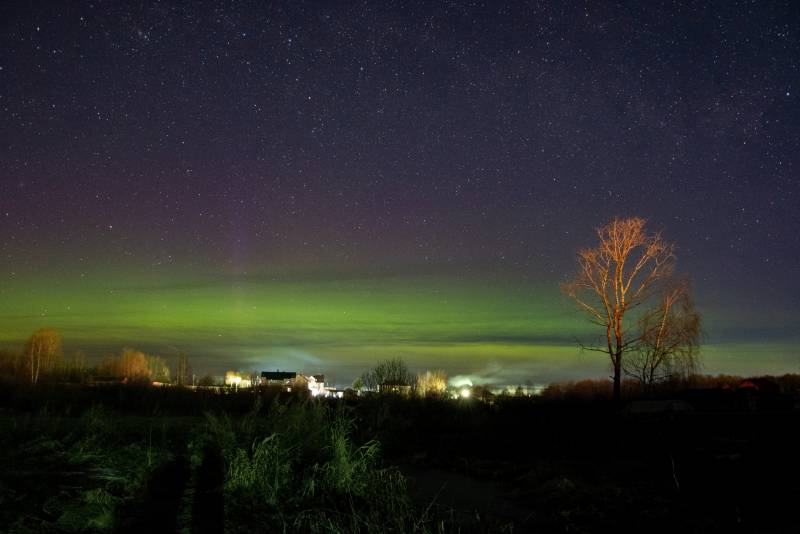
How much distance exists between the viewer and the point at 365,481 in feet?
28.9

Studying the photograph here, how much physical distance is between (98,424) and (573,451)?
976 centimetres

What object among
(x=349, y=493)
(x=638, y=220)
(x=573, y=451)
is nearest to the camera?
(x=349, y=493)

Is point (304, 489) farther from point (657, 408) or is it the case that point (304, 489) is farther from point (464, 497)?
point (657, 408)

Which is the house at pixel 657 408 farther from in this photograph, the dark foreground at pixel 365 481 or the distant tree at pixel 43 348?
the distant tree at pixel 43 348

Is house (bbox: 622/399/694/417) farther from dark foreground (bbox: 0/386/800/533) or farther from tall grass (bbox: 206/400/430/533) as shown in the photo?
tall grass (bbox: 206/400/430/533)

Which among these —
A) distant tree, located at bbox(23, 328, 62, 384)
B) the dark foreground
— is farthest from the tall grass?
distant tree, located at bbox(23, 328, 62, 384)

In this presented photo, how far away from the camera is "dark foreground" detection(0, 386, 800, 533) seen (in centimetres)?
715

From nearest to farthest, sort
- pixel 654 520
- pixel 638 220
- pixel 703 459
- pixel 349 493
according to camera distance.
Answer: pixel 654 520 < pixel 349 493 < pixel 703 459 < pixel 638 220

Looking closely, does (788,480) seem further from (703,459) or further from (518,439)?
(518,439)

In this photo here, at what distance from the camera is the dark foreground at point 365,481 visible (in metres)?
7.15

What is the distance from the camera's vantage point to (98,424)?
11.2 m

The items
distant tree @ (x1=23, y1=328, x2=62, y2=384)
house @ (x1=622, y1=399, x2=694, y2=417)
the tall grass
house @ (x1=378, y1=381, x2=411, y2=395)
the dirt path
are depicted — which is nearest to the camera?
the tall grass

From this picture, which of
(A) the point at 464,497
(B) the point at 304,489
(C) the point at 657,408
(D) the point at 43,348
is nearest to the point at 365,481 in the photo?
(B) the point at 304,489

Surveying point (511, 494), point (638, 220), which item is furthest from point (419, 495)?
point (638, 220)
